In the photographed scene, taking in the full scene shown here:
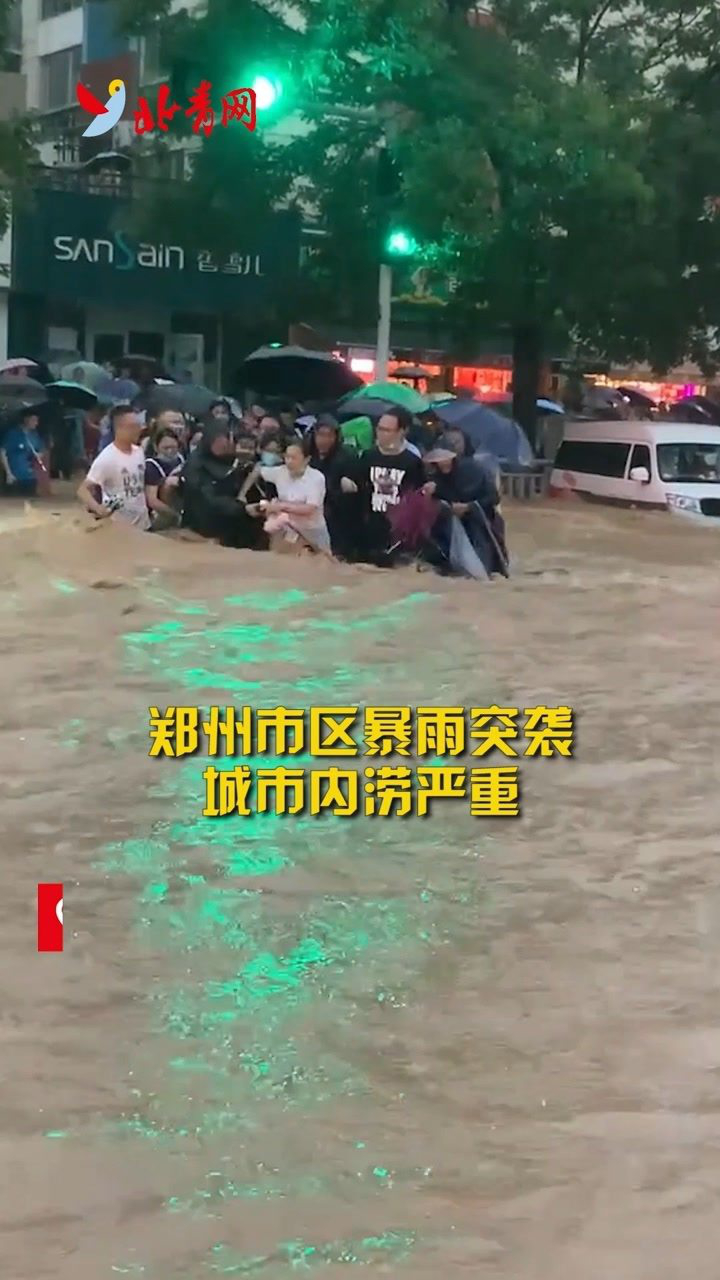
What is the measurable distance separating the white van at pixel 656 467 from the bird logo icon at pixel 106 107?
1250 cm

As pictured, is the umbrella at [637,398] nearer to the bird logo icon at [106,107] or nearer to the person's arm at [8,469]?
the bird logo icon at [106,107]

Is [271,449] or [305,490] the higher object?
[271,449]

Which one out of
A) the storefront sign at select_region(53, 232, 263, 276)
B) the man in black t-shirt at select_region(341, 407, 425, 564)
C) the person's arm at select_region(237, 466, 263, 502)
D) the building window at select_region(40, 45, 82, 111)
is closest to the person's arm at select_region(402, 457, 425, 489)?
the man in black t-shirt at select_region(341, 407, 425, 564)

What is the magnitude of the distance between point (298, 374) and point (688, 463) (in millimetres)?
6952

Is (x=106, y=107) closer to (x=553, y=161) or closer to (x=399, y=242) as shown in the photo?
(x=399, y=242)

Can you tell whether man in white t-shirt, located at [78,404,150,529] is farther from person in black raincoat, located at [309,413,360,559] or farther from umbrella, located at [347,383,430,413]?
umbrella, located at [347,383,430,413]

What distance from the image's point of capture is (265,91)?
1498cm

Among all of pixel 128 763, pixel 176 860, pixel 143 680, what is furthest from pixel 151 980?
pixel 143 680

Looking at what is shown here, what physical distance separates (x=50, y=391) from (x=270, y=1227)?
722 inches

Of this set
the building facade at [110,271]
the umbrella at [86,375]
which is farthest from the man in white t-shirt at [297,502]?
the building facade at [110,271]

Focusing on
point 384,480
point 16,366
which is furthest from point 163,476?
point 16,366

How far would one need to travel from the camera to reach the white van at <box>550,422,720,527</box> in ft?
51.6

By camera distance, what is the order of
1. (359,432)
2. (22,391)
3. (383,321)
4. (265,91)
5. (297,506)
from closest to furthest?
(297,506) < (359,432) < (265,91) < (383,321) < (22,391)

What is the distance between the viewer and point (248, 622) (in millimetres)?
8398
